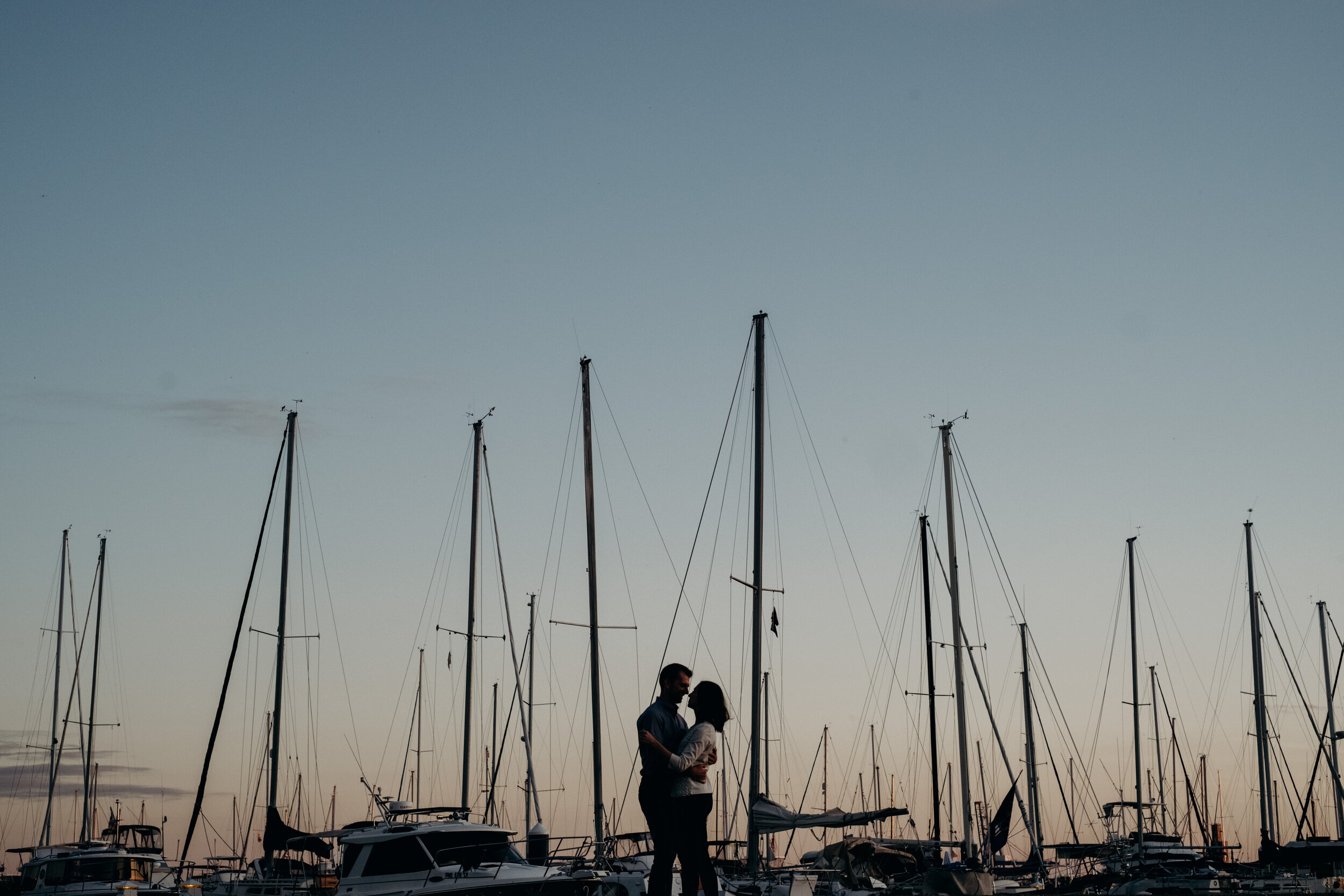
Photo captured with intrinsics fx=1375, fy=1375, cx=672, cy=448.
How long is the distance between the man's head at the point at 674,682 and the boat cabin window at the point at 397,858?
13515 mm

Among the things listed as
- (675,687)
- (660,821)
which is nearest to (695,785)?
(660,821)

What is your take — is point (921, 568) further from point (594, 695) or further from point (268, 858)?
point (268, 858)

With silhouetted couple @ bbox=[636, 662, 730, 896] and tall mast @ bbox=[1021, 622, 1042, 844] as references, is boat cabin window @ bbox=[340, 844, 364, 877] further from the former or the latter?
tall mast @ bbox=[1021, 622, 1042, 844]

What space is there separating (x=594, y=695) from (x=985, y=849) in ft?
49.9

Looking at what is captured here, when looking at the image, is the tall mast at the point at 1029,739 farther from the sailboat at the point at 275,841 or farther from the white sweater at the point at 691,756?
the white sweater at the point at 691,756

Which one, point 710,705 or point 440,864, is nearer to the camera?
point 710,705

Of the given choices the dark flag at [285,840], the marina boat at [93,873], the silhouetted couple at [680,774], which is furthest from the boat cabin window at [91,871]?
the silhouetted couple at [680,774]

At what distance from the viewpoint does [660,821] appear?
12.6 meters

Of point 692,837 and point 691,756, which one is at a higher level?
point 691,756

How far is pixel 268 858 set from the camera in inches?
1345

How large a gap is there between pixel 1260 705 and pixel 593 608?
3223cm

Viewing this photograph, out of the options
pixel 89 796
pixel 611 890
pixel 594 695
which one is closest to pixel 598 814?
pixel 594 695

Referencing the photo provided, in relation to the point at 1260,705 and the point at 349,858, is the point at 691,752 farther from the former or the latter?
the point at 1260,705

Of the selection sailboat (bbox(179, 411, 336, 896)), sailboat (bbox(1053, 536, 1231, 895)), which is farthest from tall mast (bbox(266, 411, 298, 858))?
sailboat (bbox(1053, 536, 1231, 895))
